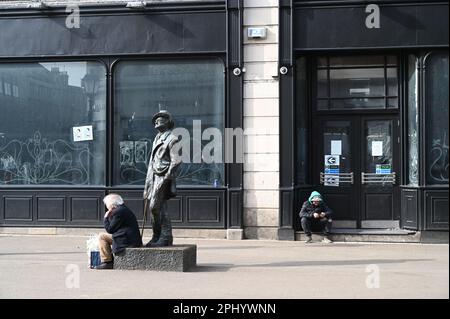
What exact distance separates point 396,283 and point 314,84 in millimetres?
6237

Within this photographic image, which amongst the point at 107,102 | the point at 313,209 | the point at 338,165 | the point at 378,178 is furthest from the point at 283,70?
the point at 107,102

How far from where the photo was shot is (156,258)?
9.55m

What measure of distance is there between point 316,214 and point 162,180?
4.16 m

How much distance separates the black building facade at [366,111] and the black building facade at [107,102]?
1142 millimetres

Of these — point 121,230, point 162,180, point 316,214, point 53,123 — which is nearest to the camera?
point 121,230

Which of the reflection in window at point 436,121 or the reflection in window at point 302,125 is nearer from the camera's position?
the reflection in window at point 436,121

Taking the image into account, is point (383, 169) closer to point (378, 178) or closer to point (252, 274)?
point (378, 178)

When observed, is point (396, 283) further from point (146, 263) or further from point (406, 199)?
point (406, 199)

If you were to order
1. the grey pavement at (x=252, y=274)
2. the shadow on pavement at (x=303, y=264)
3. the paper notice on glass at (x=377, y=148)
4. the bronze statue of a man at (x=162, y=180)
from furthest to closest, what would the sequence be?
1. the paper notice on glass at (x=377, y=148)
2. the shadow on pavement at (x=303, y=264)
3. the bronze statue of a man at (x=162, y=180)
4. the grey pavement at (x=252, y=274)

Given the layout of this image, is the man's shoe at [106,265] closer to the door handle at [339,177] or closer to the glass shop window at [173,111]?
the glass shop window at [173,111]

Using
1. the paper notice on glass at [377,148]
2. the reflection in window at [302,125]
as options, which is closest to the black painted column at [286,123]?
the reflection in window at [302,125]

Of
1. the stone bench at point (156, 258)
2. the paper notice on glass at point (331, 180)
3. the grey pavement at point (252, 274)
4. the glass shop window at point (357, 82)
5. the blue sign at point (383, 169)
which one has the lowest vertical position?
the grey pavement at point (252, 274)

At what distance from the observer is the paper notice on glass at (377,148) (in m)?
14.0

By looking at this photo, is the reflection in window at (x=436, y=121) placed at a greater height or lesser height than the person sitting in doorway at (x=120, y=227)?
greater
